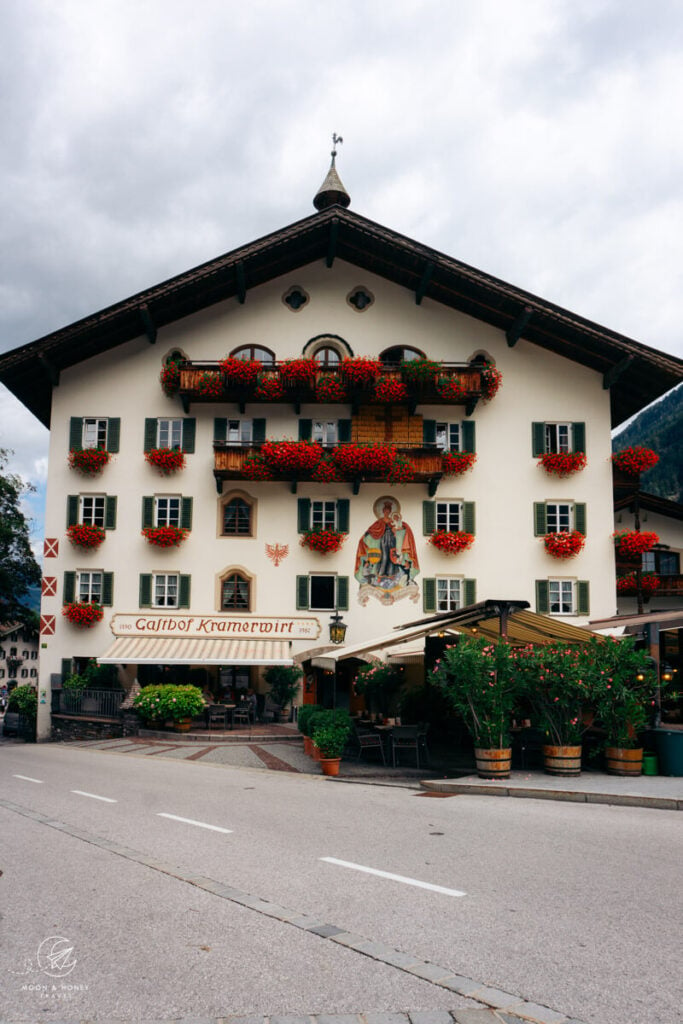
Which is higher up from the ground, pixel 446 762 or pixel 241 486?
Answer: pixel 241 486

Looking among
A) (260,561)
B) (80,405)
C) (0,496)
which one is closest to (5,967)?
(260,561)

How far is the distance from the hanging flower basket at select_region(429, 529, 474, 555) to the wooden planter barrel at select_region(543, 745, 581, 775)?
12886mm

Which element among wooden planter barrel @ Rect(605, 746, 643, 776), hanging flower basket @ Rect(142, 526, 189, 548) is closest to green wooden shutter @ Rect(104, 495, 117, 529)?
hanging flower basket @ Rect(142, 526, 189, 548)

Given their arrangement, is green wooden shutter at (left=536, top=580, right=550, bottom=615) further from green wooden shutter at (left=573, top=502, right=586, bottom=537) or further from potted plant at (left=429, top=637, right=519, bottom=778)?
potted plant at (left=429, top=637, right=519, bottom=778)

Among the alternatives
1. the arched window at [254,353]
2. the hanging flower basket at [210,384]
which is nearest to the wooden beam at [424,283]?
the arched window at [254,353]

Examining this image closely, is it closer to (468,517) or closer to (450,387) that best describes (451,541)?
(468,517)

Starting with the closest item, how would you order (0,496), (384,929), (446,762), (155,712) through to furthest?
1. (384,929)
2. (446,762)
3. (155,712)
4. (0,496)

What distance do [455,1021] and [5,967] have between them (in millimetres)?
2627

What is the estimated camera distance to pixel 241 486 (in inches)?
1097

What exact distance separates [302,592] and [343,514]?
279 centimetres

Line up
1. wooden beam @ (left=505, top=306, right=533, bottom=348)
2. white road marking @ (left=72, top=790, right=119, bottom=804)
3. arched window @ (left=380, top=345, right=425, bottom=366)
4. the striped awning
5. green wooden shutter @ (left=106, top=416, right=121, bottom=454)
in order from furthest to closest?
arched window @ (left=380, top=345, right=425, bottom=366)
green wooden shutter @ (left=106, top=416, right=121, bottom=454)
wooden beam @ (left=505, top=306, right=533, bottom=348)
the striped awning
white road marking @ (left=72, top=790, right=119, bottom=804)

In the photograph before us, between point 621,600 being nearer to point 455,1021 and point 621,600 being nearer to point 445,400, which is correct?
point 445,400

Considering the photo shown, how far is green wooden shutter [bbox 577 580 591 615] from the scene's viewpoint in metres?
27.0

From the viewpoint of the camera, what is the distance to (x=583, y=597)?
27125mm
